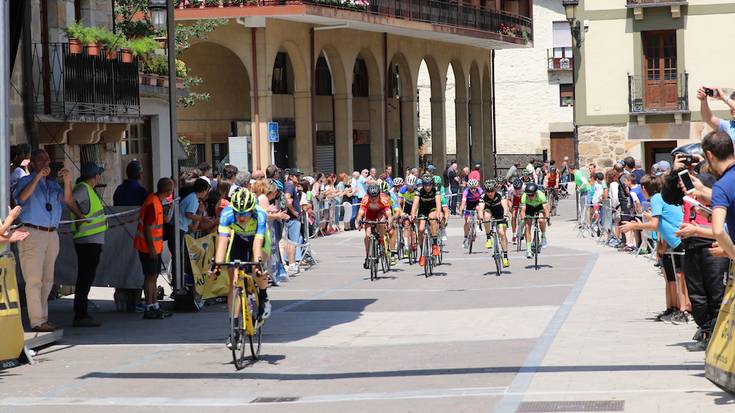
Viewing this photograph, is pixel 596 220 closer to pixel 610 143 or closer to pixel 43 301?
pixel 610 143

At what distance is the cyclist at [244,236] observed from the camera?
1298 centimetres

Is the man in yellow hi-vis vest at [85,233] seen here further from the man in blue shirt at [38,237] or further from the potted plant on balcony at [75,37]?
the potted plant on balcony at [75,37]

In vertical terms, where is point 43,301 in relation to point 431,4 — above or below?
A: below

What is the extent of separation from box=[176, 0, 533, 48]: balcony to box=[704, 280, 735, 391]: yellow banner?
93.8 ft

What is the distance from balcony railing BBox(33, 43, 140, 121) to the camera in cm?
2019

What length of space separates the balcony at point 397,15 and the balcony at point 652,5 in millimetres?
7700

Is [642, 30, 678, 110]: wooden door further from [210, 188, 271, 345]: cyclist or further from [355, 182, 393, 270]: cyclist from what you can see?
[210, 188, 271, 345]: cyclist

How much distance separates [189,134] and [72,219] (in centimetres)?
2750

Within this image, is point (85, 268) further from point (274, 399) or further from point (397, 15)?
point (397, 15)

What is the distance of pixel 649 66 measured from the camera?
1704 inches

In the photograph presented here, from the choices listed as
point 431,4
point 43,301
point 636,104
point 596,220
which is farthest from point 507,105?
point 43,301

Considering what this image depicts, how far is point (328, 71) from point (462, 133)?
11.2 metres

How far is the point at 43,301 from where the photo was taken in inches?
576


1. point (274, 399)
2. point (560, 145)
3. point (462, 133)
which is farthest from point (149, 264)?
point (560, 145)
